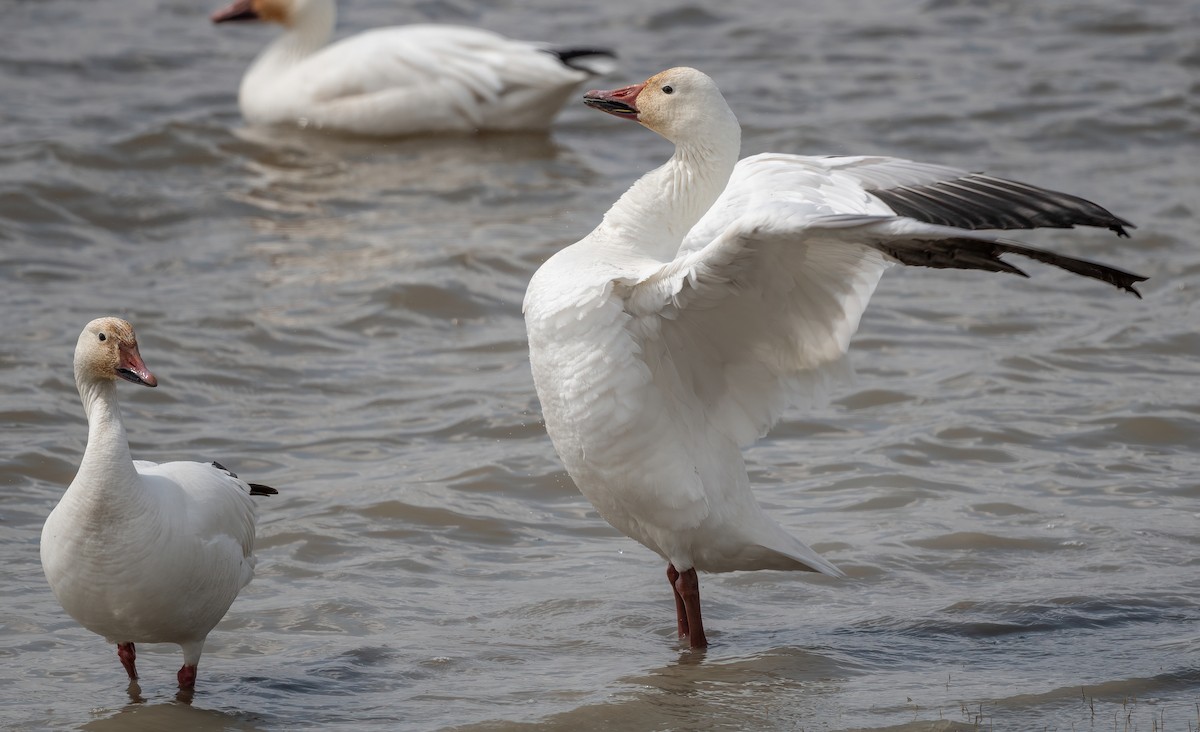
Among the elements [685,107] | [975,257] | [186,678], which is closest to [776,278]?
[975,257]

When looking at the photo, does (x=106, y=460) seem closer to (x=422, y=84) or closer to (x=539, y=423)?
(x=539, y=423)

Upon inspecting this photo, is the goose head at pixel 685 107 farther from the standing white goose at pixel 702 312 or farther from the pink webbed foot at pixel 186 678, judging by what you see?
the pink webbed foot at pixel 186 678

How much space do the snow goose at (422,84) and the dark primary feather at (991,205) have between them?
767 cm

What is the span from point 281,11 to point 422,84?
186 cm

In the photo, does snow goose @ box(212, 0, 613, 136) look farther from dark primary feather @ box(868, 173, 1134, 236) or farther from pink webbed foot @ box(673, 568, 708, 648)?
pink webbed foot @ box(673, 568, 708, 648)

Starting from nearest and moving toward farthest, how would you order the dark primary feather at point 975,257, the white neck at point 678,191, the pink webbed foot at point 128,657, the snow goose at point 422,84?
the dark primary feather at point 975,257, the pink webbed foot at point 128,657, the white neck at point 678,191, the snow goose at point 422,84

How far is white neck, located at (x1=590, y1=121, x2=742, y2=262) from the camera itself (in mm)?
5875

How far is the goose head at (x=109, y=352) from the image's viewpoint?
5.45 m

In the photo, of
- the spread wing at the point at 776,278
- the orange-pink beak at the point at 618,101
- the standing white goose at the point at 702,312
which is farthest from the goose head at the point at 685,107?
the spread wing at the point at 776,278

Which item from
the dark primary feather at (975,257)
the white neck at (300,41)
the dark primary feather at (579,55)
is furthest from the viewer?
the white neck at (300,41)

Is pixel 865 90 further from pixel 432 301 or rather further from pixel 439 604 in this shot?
pixel 439 604

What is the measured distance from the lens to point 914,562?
22.6ft

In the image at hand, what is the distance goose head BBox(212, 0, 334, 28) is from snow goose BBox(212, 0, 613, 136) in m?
0.49

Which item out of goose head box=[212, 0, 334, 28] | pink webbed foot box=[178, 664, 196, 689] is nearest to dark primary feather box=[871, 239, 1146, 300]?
pink webbed foot box=[178, 664, 196, 689]
